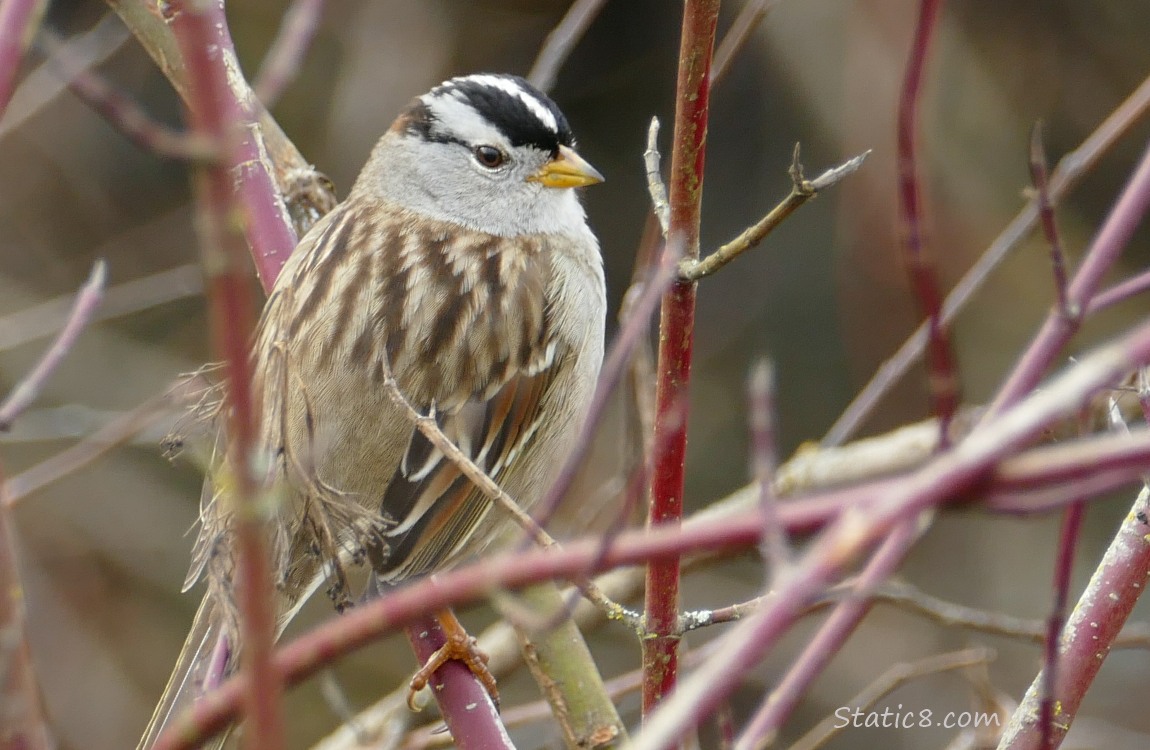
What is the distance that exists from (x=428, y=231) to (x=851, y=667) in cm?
295

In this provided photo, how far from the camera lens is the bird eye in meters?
3.53

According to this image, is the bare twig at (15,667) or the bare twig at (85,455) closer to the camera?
the bare twig at (15,667)

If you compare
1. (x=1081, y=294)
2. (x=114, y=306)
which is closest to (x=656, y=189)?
(x=1081, y=294)

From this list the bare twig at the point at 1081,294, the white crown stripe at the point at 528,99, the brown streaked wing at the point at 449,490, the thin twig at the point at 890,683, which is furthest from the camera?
the white crown stripe at the point at 528,99

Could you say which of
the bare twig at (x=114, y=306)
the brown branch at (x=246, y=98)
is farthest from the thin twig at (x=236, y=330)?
the bare twig at (x=114, y=306)

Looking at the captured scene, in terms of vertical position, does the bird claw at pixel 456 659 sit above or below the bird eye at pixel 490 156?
below

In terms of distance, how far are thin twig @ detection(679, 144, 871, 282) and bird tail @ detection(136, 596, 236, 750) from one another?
39.2 inches

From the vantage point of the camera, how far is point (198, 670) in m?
2.36

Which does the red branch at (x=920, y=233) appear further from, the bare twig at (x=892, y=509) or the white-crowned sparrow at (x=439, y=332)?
the white-crowned sparrow at (x=439, y=332)

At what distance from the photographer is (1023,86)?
550cm

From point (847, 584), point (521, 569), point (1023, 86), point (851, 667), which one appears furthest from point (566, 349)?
point (1023, 86)

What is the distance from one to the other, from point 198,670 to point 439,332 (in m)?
0.88

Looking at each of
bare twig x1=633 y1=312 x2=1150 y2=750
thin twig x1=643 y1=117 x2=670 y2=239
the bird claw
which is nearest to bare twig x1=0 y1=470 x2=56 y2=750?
bare twig x1=633 y1=312 x2=1150 y2=750

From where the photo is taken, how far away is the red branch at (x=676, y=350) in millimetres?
1805
